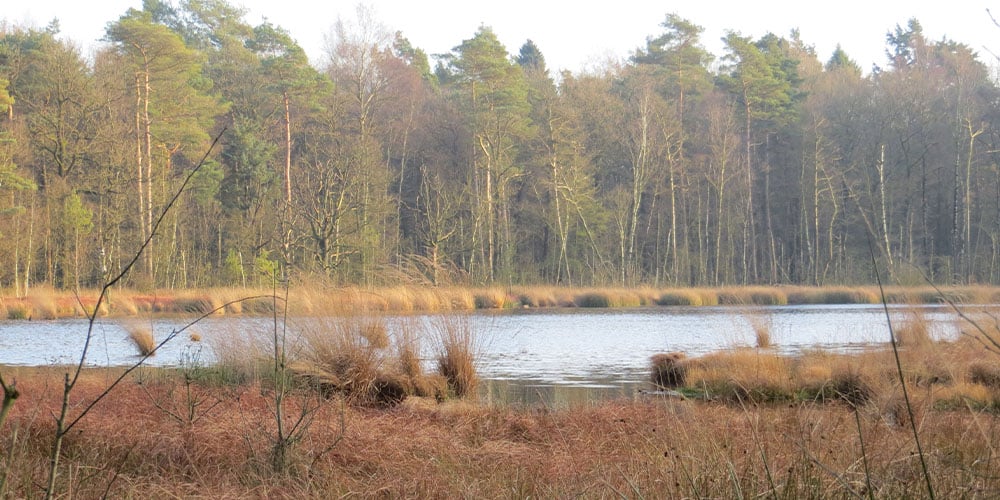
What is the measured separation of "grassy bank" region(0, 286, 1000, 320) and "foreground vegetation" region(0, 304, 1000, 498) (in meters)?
0.40

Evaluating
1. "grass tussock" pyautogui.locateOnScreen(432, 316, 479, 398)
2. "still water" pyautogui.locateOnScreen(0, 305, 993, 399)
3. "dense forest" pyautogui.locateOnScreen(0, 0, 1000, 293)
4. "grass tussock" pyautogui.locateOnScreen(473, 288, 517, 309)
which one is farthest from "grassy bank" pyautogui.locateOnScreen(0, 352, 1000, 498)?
"dense forest" pyautogui.locateOnScreen(0, 0, 1000, 293)

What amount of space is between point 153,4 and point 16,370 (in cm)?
4372

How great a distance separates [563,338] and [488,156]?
20419mm

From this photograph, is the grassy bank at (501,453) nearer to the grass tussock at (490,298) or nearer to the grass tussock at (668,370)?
the grass tussock at (668,370)

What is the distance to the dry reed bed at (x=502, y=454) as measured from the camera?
13.6 feet

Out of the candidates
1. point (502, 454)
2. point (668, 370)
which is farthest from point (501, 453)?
point (668, 370)

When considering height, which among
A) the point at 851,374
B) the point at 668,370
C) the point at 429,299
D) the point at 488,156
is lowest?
the point at 668,370

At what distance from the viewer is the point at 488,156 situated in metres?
38.2

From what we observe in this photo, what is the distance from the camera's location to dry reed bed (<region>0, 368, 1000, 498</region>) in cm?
413

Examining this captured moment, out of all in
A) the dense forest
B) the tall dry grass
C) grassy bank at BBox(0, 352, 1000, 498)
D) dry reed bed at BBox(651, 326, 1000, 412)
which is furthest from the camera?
the dense forest

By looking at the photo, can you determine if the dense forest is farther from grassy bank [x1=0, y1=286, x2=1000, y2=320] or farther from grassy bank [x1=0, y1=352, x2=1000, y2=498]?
grassy bank [x1=0, y1=352, x2=1000, y2=498]

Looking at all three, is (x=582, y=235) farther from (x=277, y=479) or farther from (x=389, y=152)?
(x=277, y=479)

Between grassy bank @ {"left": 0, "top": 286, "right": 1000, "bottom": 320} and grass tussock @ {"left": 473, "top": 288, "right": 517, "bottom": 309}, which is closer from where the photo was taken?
grassy bank @ {"left": 0, "top": 286, "right": 1000, "bottom": 320}

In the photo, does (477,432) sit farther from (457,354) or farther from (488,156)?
(488,156)
